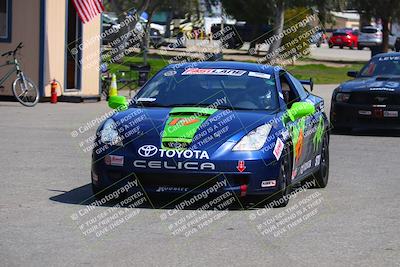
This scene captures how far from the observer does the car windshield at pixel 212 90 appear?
32.7 feet

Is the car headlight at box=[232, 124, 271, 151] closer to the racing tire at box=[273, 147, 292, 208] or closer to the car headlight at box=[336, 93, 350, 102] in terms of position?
the racing tire at box=[273, 147, 292, 208]

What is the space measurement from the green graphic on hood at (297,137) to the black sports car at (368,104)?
759cm

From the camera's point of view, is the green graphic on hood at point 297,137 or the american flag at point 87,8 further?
the american flag at point 87,8

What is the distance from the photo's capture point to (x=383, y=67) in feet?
61.7

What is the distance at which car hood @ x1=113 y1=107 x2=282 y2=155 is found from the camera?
9.05 metres

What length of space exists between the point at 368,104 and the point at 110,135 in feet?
30.1

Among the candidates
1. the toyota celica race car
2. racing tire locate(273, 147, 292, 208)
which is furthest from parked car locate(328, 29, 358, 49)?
racing tire locate(273, 147, 292, 208)

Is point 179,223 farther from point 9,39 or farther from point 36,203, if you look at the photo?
point 9,39

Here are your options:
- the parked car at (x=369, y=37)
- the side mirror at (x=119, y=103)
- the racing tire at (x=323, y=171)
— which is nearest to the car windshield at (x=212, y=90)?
the side mirror at (x=119, y=103)

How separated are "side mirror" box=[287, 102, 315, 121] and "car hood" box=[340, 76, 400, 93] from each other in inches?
306

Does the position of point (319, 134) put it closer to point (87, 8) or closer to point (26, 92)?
point (26, 92)

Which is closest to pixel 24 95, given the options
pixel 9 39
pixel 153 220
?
pixel 9 39
